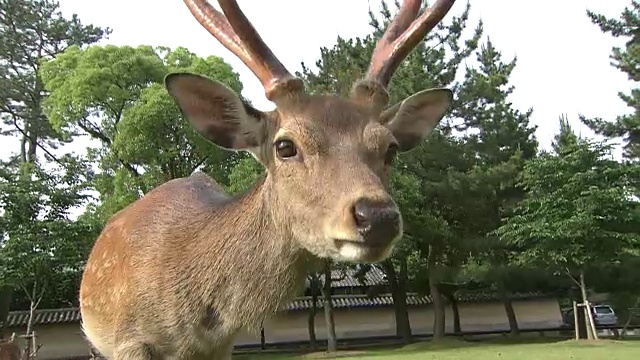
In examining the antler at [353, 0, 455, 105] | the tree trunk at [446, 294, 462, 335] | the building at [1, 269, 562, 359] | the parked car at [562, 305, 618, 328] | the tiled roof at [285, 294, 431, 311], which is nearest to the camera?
the antler at [353, 0, 455, 105]

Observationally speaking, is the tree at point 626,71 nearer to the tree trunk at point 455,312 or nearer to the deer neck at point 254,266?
the tree trunk at point 455,312

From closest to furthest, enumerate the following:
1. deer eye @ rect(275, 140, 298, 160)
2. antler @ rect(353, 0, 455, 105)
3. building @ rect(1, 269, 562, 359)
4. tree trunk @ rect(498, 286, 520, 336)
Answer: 1. deer eye @ rect(275, 140, 298, 160)
2. antler @ rect(353, 0, 455, 105)
3. building @ rect(1, 269, 562, 359)
4. tree trunk @ rect(498, 286, 520, 336)

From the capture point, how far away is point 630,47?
26.8m

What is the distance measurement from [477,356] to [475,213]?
9.77m

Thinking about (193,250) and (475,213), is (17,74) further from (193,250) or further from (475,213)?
(193,250)

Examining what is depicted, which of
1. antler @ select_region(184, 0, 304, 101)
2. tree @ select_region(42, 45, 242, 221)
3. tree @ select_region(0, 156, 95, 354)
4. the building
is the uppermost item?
tree @ select_region(42, 45, 242, 221)

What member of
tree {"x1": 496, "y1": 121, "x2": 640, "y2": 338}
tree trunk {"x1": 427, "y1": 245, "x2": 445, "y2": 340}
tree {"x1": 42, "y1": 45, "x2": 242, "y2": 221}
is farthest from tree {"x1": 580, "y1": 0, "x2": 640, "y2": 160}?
tree {"x1": 42, "y1": 45, "x2": 242, "y2": 221}

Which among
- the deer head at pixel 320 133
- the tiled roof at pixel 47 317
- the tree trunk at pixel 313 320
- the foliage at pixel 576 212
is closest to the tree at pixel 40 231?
the tiled roof at pixel 47 317

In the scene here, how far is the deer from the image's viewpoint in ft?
8.98

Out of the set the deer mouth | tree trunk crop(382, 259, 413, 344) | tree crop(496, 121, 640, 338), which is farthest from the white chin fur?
tree trunk crop(382, 259, 413, 344)

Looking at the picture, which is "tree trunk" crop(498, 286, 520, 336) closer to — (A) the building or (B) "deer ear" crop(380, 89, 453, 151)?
(A) the building

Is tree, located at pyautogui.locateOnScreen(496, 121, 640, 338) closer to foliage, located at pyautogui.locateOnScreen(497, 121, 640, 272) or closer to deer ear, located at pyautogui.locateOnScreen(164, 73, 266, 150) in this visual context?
foliage, located at pyautogui.locateOnScreen(497, 121, 640, 272)

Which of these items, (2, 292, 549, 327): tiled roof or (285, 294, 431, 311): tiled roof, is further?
(285, 294, 431, 311): tiled roof

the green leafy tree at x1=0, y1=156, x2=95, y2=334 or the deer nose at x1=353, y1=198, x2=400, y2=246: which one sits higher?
the green leafy tree at x1=0, y1=156, x2=95, y2=334
